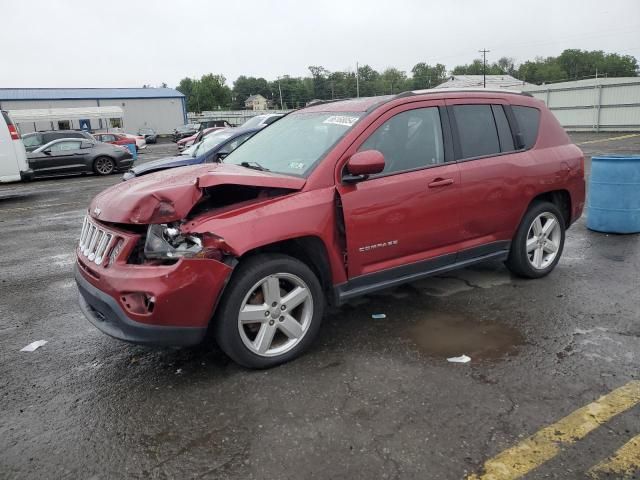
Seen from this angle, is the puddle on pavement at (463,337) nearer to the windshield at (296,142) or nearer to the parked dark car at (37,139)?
the windshield at (296,142)

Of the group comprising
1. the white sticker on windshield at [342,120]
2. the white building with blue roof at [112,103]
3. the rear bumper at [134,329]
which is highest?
the white building with blue roof at [112,103]

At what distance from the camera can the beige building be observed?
126 m

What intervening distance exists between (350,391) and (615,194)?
524 centimetres

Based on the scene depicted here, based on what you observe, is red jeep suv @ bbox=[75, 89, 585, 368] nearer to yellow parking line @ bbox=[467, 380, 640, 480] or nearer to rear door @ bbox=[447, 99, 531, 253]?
rear door @ bbox=[447, 99, 531, 253]

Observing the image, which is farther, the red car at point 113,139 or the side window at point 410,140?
the red car at point 113,139

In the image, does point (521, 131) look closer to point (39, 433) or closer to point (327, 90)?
point (39, 433)

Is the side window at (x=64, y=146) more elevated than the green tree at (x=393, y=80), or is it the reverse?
the green tree at (x=393, y=80)

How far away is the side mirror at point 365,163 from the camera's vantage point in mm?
3398

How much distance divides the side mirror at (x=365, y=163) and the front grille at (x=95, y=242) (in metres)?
1.65

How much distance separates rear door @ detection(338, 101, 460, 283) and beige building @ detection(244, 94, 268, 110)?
126 metres

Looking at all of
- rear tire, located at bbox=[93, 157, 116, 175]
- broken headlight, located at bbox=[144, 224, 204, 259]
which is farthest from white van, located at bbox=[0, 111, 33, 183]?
broken headlight, located at bbox=[144, 224, 204, 259]

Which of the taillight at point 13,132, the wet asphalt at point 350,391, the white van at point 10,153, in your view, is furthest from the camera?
the taillight at point 13,132

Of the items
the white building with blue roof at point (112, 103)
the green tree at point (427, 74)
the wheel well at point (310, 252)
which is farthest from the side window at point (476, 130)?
the green tree at point (427, 74)

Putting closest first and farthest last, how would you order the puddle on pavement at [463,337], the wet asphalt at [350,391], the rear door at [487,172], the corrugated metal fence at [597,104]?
the wet asphalt at [350,391] < the puddle on pavement at [463,337] < the rear door at [487,172] < the corrugated metal fence at [597,104]
